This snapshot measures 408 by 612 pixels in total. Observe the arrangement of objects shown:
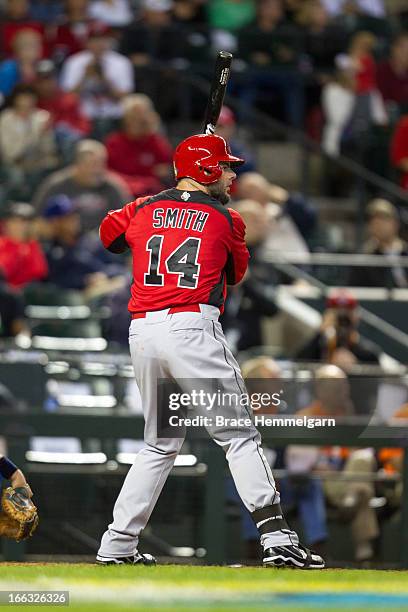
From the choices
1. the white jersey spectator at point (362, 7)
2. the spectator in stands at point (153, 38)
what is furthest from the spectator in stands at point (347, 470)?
the white jersey spectator at point (362, 7)

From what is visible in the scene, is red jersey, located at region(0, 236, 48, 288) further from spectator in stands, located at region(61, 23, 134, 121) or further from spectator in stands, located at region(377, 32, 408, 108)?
spectator in stands, located at region(377, 32, 408, 108)

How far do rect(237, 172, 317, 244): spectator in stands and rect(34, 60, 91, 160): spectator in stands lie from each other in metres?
1.53

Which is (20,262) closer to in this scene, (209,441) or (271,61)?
(209,441)

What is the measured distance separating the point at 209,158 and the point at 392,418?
2.64m

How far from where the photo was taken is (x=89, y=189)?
1202 cm

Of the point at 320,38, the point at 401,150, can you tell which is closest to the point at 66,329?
the point at 401,150

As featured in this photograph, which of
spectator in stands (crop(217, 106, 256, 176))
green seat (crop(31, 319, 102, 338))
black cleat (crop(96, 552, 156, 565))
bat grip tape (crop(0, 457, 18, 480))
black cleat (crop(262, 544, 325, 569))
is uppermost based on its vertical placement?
bat grip tape (crop(0, 457, 18, 480))

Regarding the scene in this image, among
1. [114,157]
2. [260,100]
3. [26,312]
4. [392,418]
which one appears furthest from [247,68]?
[392,418]

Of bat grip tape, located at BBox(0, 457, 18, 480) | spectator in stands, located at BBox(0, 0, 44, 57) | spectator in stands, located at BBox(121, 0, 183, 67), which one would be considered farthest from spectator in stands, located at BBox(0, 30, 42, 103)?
bat grip tape, located at BBox(0, 457, 18, 480)

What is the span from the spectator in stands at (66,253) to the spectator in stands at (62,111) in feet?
5.60

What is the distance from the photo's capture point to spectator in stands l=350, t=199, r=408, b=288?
12055mm

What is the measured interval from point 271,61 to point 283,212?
339 centimetres

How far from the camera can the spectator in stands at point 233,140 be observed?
13.2 meters

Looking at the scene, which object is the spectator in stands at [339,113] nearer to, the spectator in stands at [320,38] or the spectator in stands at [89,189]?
the spectator in stands at [320,38]
